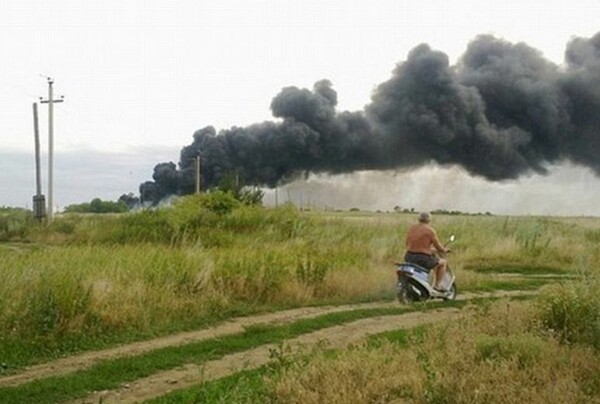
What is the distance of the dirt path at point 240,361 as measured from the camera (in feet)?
26.0

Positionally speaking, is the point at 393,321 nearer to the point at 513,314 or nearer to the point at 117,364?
the point at 513,314

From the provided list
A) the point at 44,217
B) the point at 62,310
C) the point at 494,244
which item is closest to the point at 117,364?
the point at 62,310

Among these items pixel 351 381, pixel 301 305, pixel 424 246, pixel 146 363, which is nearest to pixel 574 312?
pixel 351 381

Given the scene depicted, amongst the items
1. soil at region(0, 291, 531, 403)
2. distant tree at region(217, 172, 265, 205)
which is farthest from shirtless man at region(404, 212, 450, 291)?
distant tree at region(217, 172, 265, 205)

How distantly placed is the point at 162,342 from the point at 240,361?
1.72 metres

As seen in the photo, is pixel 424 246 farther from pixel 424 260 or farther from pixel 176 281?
pixel 176 281

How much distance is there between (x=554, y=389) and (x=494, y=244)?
72.0ft

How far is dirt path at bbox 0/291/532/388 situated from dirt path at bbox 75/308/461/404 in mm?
191

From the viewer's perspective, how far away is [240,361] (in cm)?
951

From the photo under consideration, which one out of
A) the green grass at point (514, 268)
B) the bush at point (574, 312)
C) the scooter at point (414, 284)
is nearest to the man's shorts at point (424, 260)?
the scooter at point (414, 284)

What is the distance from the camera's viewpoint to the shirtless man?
15219 millimetres

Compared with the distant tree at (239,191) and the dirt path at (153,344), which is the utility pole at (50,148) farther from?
the dirt path at (153,344)

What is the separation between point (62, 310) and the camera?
10.8 meters

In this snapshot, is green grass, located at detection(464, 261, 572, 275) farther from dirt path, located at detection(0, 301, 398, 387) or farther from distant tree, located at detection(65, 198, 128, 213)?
distant tree, located at detection(65, 198, 128, 213)
